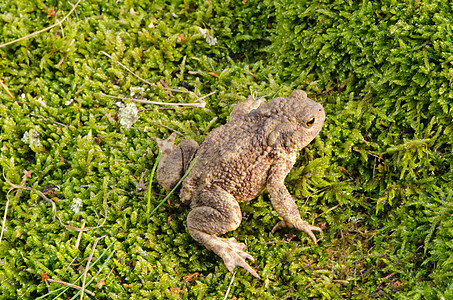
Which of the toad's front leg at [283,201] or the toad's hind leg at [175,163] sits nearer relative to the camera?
the toad's front leg at [283,201]

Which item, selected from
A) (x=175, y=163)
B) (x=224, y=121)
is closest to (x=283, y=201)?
(x=175, y=163)

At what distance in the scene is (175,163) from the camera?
12.3 feet

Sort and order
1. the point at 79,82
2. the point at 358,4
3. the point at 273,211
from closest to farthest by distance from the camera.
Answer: the point at 273,211 < the point at 358,4 < the point at 79,82

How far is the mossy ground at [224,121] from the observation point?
3.38 meters

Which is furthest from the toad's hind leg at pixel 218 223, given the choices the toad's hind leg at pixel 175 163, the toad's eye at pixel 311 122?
the toad's eye at pixel 311 122

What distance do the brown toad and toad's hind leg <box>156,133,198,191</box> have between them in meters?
0.01

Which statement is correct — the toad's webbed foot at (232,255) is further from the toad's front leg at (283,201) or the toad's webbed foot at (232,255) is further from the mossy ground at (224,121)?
the toad's front leg at (283,201)

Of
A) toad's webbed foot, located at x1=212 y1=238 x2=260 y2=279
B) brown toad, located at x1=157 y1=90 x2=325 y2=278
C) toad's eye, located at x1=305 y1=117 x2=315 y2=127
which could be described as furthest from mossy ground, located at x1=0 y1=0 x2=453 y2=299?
toad's eye, located at x1=305 y1=117 x2=315 y2=127

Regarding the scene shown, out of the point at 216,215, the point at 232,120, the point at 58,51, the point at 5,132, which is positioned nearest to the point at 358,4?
the point at 232,120

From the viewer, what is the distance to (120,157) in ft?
13.7

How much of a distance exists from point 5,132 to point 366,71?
14.3 ft

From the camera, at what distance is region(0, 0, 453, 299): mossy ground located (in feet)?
11.1

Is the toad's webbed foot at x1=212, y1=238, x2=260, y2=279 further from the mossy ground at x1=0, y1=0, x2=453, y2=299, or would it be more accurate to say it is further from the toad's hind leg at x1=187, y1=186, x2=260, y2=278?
the mossy ground at x1=0, y1=0, x2=453, y2=299

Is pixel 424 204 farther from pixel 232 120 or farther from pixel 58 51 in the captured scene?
pixel 58 51
